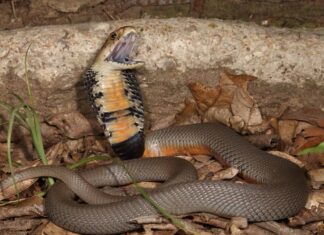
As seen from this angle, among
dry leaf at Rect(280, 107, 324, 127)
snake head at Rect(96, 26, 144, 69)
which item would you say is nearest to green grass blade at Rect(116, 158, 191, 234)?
snake head at Rect(96, 26, 144, 69)

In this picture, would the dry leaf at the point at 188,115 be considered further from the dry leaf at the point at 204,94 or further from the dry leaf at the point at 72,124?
the dry leaf at the point at 72,124

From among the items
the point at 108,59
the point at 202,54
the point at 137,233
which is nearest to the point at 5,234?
the point at 137,233

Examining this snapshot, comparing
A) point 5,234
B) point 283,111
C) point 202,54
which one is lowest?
point 5,234

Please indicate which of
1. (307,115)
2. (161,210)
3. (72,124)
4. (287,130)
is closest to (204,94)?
(287,130)

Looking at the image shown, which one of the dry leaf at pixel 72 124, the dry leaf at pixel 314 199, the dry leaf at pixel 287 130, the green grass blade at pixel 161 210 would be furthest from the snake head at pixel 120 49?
the dry leaf at pixel 314 199

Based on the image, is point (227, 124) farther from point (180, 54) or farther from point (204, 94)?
point (180, 54)

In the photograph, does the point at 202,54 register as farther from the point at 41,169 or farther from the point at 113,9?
the point at 41,169

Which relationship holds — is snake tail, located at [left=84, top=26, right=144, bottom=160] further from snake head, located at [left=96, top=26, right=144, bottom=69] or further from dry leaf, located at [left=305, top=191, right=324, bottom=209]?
dry leaf, located at [left=305, top=191, right=324, bottom=209]
